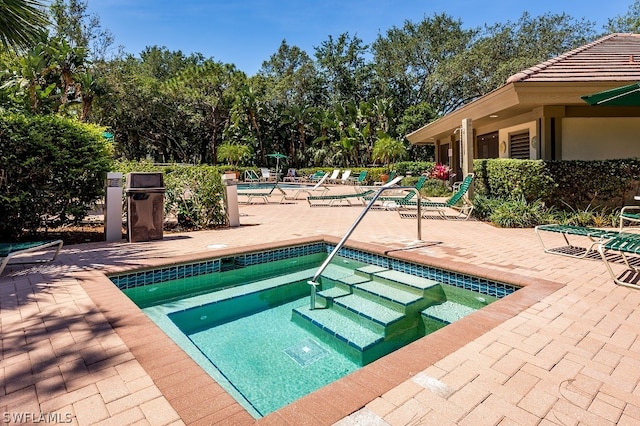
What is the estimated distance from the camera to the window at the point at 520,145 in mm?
11935

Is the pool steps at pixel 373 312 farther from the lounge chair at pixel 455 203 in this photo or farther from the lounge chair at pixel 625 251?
the lounge chair at pixel 455 203

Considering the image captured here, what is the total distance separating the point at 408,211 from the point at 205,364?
9.39 m

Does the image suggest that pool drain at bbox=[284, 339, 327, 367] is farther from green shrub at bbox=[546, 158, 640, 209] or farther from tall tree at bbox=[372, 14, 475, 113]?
tall tree at bbox=[372, 14, 475, 113]

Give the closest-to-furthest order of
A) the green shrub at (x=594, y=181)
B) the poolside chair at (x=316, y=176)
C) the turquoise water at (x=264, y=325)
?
the turquoise water at (x=264, y=325)
the green shrub at (x=594, y=181)
the poolside chair at (x=316, y=176)

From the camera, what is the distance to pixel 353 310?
14.0ft

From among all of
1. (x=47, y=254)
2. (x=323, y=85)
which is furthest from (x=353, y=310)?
(x=323, y=85)

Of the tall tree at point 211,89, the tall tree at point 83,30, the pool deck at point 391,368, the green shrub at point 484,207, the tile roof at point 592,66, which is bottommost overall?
the pool deck at point 391,368

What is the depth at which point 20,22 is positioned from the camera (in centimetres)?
586

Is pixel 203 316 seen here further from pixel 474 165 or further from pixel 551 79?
pixel 474 165

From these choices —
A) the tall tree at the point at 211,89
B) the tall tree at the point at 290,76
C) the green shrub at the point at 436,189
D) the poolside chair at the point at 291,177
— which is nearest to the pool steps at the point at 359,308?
the green shrub at the point at 436,189

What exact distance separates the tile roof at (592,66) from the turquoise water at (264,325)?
7.35 m

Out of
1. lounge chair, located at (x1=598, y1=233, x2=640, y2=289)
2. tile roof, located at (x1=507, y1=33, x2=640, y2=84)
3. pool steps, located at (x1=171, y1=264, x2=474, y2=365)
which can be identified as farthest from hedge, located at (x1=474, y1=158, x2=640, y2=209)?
pool steps, located at (x1=171, y1=264, x2=474, y2=365)

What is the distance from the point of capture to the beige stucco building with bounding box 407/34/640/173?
9.15 meters

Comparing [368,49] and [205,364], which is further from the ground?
[368,49]
